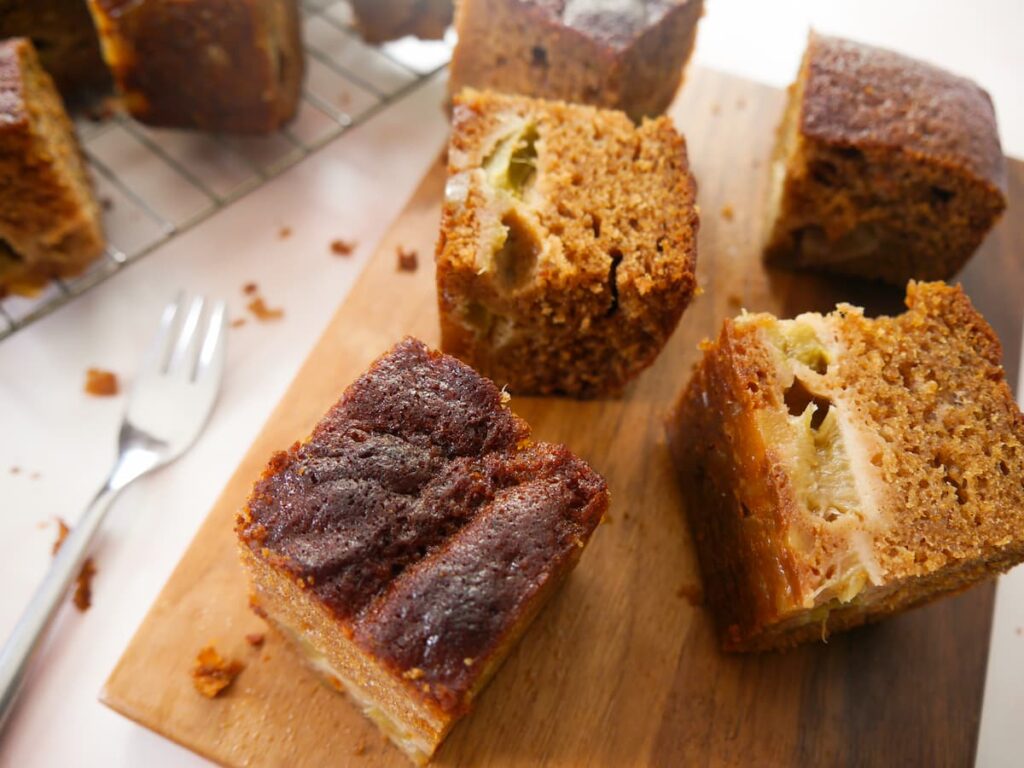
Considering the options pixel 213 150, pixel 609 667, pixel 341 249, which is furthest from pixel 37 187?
pixel 609 667

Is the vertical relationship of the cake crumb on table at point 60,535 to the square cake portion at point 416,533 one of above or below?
below

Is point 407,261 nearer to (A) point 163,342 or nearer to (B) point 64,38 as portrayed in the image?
(A) point 163,342

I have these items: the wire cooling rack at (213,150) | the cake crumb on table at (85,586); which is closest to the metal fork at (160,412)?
the cake crumb on table at (85,586)

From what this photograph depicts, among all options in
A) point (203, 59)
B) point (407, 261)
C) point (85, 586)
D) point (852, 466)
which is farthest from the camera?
point (203, 59)

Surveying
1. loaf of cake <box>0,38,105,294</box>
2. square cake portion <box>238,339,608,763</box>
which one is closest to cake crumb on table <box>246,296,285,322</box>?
loaf of cake <box>0,38,105,294</box>

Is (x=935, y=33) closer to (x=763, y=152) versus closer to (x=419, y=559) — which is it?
(x=763, y=152)

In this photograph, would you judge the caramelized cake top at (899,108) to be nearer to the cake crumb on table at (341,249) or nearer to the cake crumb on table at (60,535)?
the cake crumb on table at (341,249)
